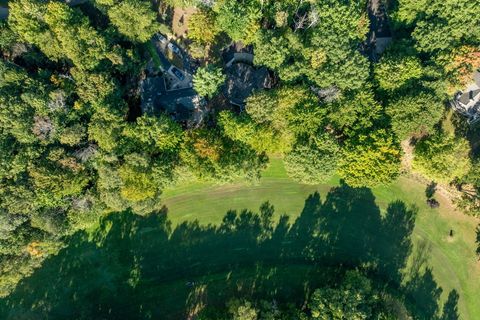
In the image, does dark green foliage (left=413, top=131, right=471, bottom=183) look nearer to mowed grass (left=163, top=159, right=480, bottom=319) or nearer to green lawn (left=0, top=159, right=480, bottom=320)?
mowed grass (left=163, top=159, right=480, bottom=319)

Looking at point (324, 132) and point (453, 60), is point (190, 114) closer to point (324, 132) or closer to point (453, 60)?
point (324, 132)

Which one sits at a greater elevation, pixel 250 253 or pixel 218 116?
pixel 218 116

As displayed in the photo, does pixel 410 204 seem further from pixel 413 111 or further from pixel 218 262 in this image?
pixel 218 262

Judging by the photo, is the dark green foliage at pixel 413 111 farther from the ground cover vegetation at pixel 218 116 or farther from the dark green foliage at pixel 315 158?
the dark green foliage at pixel 315 158

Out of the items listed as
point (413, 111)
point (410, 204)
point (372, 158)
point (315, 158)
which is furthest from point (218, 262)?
point (413, 111)

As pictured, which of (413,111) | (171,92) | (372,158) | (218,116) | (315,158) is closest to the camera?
(315,158)

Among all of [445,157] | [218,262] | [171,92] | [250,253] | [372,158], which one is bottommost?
[218,262]

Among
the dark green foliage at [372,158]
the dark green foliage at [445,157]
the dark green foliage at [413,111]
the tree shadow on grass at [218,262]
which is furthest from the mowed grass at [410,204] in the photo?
the dark green foliage at [413,111]
